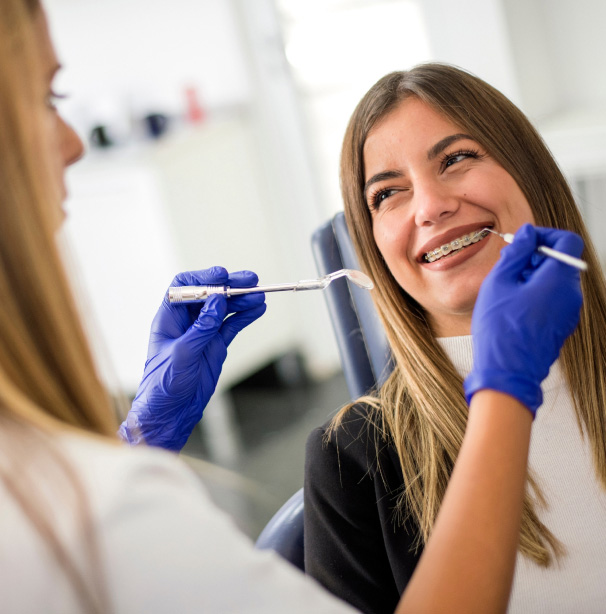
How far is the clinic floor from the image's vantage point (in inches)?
103

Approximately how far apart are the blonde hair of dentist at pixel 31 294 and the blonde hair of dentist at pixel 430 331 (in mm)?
656

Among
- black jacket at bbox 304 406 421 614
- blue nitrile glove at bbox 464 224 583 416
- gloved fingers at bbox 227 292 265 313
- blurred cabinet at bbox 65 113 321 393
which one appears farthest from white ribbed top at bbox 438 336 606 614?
blurred cabinet at bbox 65 113 321 393

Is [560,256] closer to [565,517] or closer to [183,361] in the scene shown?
[565,517]

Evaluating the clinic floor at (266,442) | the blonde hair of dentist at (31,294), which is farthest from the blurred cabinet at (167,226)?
the blonde hair of dentist at (31,294)

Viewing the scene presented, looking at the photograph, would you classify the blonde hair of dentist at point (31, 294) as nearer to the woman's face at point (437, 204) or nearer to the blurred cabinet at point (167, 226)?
the woman's face at point (437, 204)

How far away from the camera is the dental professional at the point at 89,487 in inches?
22.4

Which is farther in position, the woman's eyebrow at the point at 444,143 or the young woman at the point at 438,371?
the woman's eyebrow at the point at 444,143

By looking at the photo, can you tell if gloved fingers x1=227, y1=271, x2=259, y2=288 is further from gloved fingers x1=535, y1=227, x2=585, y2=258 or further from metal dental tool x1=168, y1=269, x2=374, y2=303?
gloved fingers x1=535, y1=227, x2=585, y2=258

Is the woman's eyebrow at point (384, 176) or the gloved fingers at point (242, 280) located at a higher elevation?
the woman's eyebrow at point (384, 176)

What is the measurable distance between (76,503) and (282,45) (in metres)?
2.88

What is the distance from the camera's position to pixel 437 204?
1200mm

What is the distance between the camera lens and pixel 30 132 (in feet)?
2.13

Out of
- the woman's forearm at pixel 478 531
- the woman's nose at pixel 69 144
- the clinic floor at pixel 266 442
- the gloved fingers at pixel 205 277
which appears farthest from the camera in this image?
the clinic floor at pixel 266 442

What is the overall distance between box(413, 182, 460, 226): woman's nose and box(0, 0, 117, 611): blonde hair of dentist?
0.68 metres
